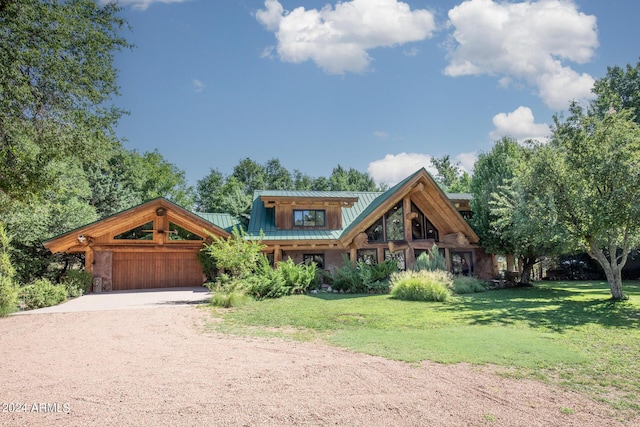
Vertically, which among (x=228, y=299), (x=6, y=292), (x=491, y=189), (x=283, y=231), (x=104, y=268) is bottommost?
(x=228, y=299)

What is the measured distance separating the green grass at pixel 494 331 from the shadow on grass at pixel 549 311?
23mm

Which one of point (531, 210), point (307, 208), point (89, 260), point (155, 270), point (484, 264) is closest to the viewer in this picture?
point (531, 210)

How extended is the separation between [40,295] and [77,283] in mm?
3610

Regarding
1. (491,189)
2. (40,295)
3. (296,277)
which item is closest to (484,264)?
(491,189)

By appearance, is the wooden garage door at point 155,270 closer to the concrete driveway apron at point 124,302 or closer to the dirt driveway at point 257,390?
the concrete driveway apron at point 124,302

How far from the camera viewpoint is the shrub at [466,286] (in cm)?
1551

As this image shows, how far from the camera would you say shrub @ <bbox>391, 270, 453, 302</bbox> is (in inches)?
504

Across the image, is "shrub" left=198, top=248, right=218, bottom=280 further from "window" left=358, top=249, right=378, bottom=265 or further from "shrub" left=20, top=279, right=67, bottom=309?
"window" left=358, top=249, right=378, bottom=265

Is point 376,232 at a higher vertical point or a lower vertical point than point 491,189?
lower

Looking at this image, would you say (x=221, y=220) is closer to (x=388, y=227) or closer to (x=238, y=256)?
(x=238, y=256)

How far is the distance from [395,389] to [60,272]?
2067 cm

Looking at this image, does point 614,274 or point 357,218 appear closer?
point 614,274

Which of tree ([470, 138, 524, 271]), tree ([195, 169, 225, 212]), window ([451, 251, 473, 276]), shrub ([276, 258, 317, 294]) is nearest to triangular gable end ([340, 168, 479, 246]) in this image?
tree ([470, 138, 524, 271])

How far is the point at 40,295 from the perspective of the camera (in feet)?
41.0
